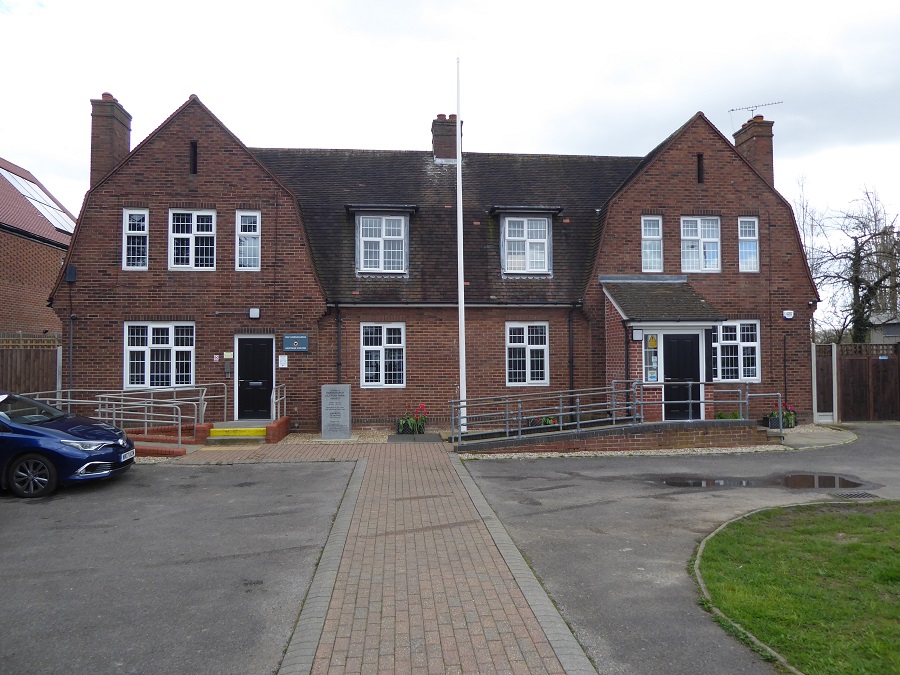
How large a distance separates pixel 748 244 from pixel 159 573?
1687 cm

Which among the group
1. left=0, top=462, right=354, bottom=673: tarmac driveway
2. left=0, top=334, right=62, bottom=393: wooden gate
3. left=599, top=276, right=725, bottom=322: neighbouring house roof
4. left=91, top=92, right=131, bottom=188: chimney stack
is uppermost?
left=91, top=92, right=131, bottom=188: chimney stack

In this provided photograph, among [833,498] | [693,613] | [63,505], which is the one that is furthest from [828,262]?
[63,505]

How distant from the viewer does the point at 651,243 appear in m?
17.5

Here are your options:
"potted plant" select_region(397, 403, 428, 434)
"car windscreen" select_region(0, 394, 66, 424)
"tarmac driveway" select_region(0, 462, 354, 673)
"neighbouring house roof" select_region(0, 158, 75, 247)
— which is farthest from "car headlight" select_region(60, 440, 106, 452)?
"neighbouring house roof" select_region(0, 158, 75, 247)

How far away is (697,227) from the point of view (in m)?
17.6

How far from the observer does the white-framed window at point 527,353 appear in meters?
17.1

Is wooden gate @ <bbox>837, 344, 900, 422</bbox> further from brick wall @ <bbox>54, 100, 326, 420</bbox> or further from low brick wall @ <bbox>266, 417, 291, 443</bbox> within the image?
low brick wall @ <bbox>266, 417, 291, 443</bbox>

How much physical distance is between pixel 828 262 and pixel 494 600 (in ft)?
A: 86.1

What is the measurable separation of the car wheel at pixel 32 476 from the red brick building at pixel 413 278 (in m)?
6.51

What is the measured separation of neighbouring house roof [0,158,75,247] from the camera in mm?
23059

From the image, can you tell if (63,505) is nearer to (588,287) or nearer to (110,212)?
(110,212)

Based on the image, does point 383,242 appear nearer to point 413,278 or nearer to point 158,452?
point 413,278

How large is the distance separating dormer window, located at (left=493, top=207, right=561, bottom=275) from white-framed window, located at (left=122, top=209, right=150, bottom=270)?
9.15 metres

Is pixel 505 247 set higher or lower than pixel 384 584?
higher
